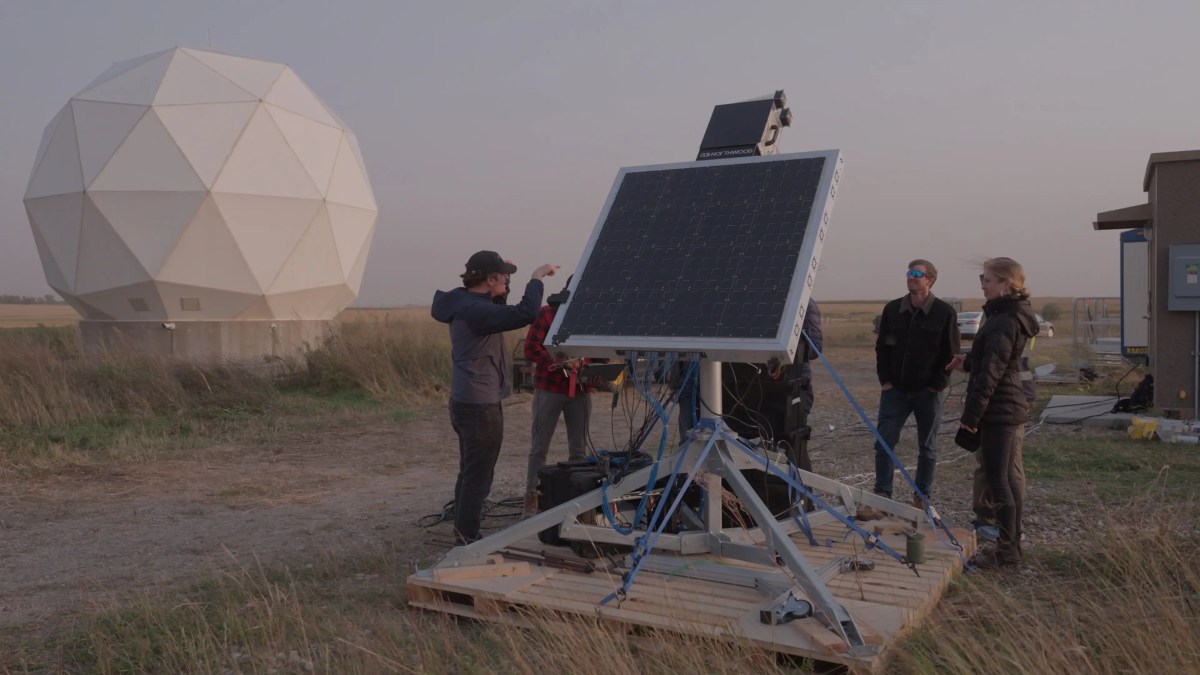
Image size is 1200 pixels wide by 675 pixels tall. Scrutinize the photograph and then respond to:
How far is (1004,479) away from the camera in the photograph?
4973 mm

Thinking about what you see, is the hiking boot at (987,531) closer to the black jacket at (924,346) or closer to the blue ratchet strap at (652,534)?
the black jacket at (924,346)

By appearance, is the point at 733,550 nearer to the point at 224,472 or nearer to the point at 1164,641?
the point at 1164,641

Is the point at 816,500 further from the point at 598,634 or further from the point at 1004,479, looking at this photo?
the point at 598,634

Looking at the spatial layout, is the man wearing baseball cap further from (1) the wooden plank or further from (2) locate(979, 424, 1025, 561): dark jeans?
Result: (2) locate(979, 424, 1025, 561): dark jeans

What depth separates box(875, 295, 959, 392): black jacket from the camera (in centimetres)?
618

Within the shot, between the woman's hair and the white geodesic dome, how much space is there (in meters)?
14.8

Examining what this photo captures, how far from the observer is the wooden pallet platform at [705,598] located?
3.62 meters

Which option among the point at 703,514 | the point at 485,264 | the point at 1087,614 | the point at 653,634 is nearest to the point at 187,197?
the point at 485,264

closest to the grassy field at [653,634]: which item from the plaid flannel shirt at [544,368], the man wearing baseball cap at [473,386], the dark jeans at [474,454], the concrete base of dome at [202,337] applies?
the dark jeans at [474,454]

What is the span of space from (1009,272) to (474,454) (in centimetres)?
301

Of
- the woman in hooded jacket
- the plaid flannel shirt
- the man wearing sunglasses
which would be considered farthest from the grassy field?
the plaid flannel shirt

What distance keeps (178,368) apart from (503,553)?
1016cm

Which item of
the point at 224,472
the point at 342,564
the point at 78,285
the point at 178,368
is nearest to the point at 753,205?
the point at 342,564

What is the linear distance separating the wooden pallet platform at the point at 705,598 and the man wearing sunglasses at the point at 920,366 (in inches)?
50.7
